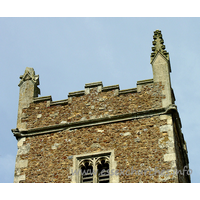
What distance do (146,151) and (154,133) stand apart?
0.62 m

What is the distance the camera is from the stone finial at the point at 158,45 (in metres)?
19.5

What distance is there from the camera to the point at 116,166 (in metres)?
17.2

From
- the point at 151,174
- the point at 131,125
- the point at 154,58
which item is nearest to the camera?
the point at 151,174

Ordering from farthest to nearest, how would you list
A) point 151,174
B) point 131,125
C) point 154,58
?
point 154,58 < point 131,125 < point 151,174

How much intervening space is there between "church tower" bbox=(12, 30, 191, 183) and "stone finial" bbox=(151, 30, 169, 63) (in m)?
0.03

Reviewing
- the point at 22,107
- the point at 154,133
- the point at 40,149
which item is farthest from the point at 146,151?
the point at 22,107

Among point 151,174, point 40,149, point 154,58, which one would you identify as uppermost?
point 154,58

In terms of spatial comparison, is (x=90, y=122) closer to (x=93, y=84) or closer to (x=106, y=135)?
(x=106, y=135)

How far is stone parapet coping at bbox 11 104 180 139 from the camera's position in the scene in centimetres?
1805

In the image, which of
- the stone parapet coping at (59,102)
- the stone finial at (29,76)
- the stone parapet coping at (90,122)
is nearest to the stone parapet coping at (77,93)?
the stone parapet coping at (59,102)

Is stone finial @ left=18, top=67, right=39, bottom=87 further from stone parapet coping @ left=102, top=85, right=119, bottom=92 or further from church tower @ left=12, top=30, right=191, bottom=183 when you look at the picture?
stone parapet coping @ left=102, top=85, right=119, bottom=92

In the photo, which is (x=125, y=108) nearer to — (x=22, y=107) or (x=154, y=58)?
(x=154, y=58)

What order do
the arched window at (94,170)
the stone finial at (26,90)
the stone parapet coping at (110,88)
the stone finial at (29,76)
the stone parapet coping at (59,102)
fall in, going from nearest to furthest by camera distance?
the arched window at (94,170)
the stone parapet coping at (110,88)
the stone parapet coping at (59,102)
the stone finial at (26,90)
the stone finial at (29,76)

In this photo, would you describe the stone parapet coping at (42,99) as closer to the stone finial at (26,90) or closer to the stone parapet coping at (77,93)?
the stone finial at (26,90)
